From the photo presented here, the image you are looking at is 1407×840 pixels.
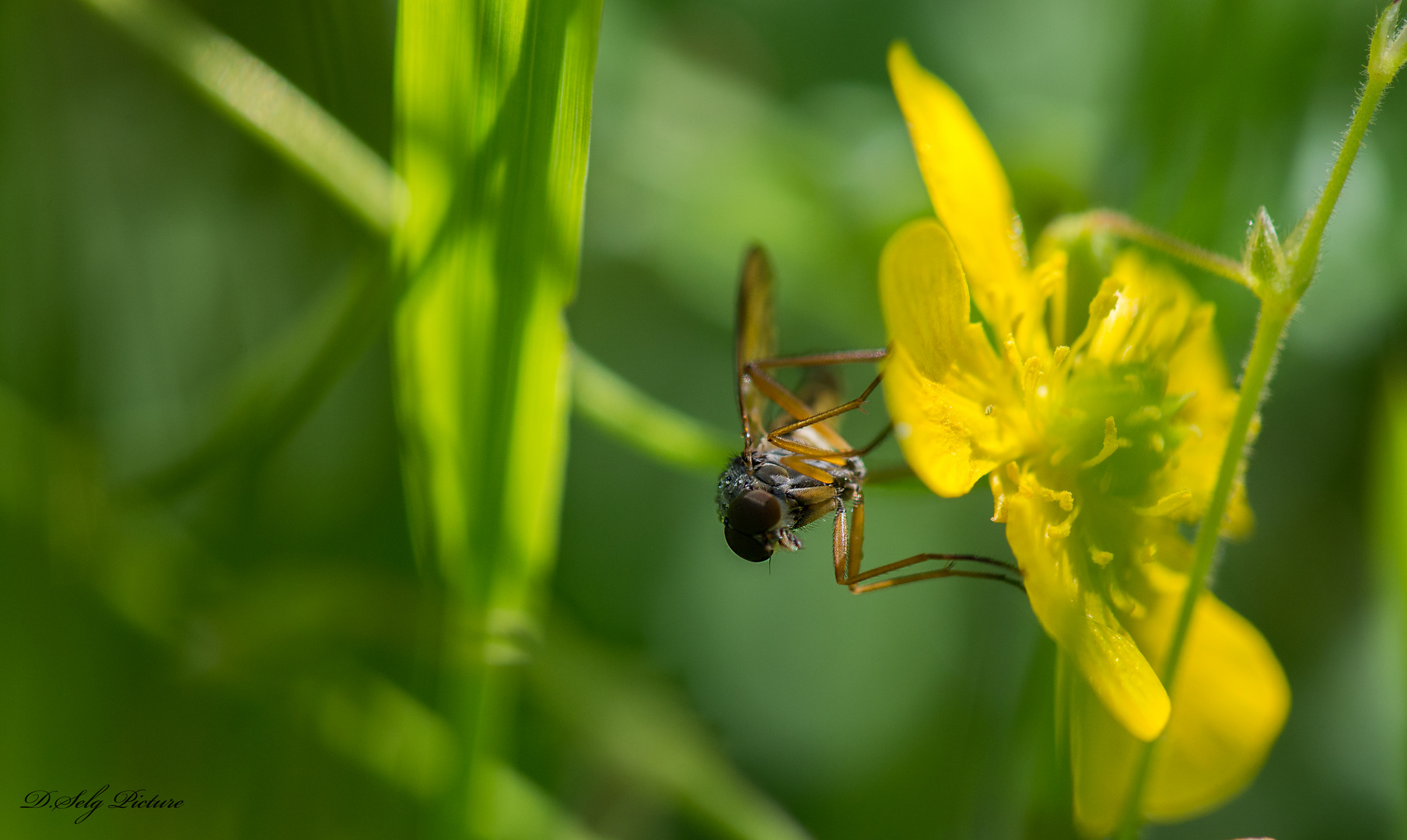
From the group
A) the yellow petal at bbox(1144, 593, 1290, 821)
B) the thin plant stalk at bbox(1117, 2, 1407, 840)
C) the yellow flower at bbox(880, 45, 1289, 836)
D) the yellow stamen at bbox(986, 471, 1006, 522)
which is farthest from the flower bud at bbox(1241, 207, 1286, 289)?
the yellow petal at bbox(1144, 593, 1290, 821)

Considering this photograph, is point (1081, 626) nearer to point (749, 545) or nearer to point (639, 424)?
point (749, 545)

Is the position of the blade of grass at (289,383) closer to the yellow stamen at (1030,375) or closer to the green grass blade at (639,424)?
the green grass blade at (639,424)

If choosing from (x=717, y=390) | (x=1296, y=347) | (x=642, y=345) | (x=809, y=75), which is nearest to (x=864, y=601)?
(x=717, y=390)

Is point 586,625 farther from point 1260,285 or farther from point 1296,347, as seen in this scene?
point 1296,347

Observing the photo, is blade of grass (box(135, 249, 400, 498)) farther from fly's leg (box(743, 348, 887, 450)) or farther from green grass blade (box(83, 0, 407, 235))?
fly's leg (box(743, 348, 887, 450))

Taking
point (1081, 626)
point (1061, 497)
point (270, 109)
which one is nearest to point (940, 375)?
point (1061, 497)

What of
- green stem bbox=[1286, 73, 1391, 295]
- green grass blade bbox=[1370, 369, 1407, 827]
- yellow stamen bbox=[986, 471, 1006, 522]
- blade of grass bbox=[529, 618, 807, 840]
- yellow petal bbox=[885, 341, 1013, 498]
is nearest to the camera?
green stem bbox=[1286, 73, 1391, 295]
